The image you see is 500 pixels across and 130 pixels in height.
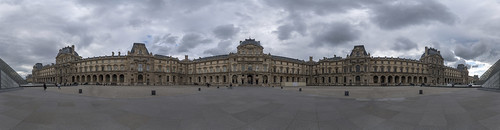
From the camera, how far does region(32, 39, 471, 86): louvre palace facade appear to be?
70812 millimetres

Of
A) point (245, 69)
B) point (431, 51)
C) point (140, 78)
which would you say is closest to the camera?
point (245, 69)

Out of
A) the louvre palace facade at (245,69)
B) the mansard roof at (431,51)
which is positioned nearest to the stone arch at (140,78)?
the louvre palace facade at (245,69)

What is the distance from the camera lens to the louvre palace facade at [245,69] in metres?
70.8

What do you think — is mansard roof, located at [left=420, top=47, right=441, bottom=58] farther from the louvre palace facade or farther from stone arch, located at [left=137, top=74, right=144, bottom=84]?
stone arch, located at [left=137, top=74, right=144, bottom=84]

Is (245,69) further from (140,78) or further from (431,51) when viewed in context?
(431,51)

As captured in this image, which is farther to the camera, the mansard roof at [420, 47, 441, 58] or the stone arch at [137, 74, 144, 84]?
the mansard roof at [420, 47, 441, 58]

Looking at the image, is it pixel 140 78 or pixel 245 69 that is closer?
pixel 245 69

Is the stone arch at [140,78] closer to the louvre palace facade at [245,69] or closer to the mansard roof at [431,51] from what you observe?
the louvre palace facade at [245,69]

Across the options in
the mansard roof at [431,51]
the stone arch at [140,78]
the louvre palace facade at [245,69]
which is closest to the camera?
the louvre palace facade at [245,69]

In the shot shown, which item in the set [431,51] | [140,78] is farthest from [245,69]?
[431,51]

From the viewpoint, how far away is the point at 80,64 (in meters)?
84.1

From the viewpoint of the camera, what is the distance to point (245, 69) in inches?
2726

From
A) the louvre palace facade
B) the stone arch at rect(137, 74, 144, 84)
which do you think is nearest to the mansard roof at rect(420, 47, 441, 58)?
the louvre palace facade

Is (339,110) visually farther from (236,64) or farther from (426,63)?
(426,63)
